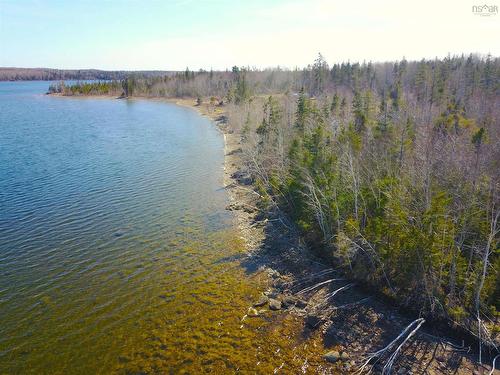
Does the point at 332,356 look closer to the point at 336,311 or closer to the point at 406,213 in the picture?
the point at 336,311

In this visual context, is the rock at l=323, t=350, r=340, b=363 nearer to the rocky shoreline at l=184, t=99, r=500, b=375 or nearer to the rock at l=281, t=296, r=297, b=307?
the rocky shoreline at l=184, t=99, r=500, b=375

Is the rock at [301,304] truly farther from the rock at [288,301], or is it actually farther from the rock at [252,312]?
the rock at [252,312]

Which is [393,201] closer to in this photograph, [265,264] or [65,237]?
→ [265,264]

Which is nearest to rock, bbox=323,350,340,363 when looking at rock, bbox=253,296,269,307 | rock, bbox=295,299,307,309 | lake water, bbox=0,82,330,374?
lake water, bbox=0,82,330,374

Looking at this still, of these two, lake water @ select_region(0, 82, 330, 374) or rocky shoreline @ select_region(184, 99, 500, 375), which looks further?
lake water @ select_region(0, 82, 330, 374)

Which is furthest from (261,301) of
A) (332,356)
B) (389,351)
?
(389,351)

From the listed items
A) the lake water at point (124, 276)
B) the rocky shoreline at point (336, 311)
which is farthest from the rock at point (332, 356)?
the lake water at point (124, 276)

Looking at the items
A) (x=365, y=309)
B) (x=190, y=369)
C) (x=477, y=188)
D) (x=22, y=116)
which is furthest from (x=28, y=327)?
(x=22, y=116)
